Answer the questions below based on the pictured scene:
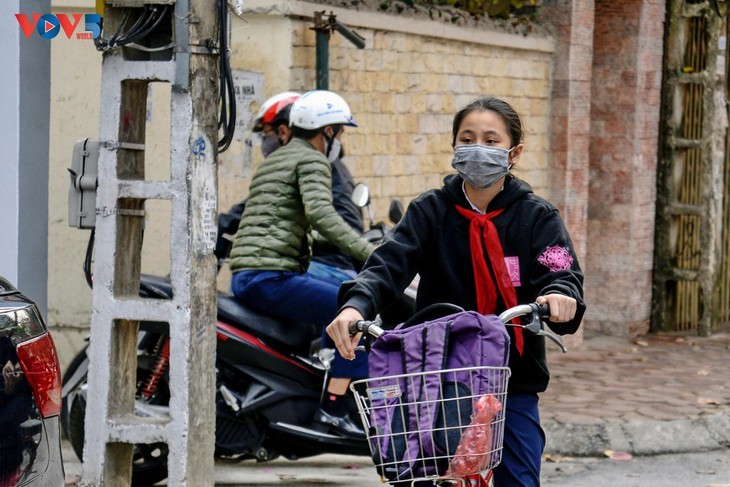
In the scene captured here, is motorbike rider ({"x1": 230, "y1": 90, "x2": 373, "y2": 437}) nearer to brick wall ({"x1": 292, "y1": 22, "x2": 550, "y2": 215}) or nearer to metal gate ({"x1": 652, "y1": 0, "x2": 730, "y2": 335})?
brick wall ({"x1": 292, "y1": 22, "x2": 550, "y2": 215})

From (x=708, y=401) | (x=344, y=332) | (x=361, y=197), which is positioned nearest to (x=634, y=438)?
(x=708, y=401)

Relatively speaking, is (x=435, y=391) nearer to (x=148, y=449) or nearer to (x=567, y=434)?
(x=148, y=449)

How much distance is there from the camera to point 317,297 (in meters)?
6.83

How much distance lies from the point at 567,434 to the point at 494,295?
4.12m

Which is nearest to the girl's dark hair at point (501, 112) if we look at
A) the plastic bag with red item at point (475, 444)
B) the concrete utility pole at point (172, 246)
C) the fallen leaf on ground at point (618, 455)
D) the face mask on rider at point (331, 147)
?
the plastic bag with red item at point (475, 444)

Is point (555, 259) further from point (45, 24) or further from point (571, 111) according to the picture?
point (571, 111)

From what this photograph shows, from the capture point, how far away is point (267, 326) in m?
6.92

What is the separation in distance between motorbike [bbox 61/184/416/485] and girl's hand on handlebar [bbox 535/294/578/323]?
2757mm

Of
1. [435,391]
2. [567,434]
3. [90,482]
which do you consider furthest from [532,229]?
[567,434]

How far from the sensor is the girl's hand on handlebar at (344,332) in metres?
3.85

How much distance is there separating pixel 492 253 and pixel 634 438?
166 inches

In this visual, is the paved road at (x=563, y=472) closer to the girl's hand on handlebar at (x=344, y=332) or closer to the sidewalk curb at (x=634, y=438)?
the sidewalk curb at (x=634, y=438)

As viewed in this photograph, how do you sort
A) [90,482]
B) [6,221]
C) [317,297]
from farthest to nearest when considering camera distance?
[317,297]
[6,221]
[90,482]

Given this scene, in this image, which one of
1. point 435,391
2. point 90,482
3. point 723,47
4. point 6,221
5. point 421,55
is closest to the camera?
point 435,391
